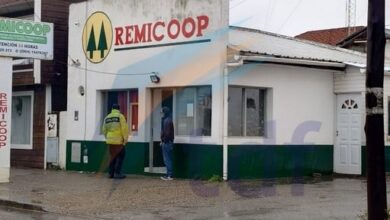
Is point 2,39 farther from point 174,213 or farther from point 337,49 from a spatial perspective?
point 337,49

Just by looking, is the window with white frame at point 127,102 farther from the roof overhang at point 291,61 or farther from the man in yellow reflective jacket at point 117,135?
the roof overhang at point 291,61

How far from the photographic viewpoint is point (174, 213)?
11578 mm

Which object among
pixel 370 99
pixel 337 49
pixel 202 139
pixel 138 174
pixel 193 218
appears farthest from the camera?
pixel 337 49

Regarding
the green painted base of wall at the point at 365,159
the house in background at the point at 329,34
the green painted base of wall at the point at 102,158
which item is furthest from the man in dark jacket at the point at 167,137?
the house in background at the point at 329,34

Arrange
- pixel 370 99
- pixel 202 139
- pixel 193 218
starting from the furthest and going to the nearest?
1. pixel 202 139
2. pixel 193 218
3. pixel 370 99

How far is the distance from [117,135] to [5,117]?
2912mm

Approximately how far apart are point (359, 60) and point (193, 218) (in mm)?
11389

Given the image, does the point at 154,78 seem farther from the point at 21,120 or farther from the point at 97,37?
the point at 21,120

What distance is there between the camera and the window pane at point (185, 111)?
17.3 metres

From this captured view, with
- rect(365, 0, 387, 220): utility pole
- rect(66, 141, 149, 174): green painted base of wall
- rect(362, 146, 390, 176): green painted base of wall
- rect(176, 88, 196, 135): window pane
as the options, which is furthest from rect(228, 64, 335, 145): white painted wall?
rect(365, 0, 387, 220): utility pole

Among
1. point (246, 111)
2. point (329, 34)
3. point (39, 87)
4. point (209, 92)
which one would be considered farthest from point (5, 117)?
point (329, 34)

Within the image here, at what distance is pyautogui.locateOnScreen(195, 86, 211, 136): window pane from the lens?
16.8 m

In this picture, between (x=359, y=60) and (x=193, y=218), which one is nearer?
(x=193, y=218)

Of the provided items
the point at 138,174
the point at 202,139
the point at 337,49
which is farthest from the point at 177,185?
the point at 337,49
